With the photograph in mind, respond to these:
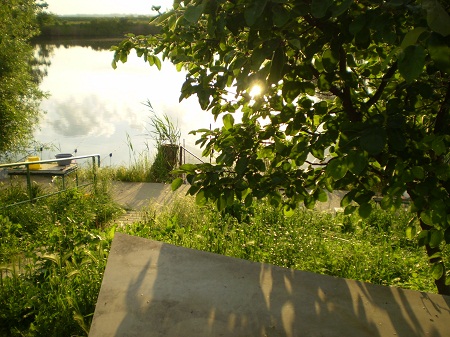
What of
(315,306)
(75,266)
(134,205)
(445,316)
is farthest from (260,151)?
(134,205)

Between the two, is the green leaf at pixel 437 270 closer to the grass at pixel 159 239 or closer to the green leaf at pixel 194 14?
the grass at pixel 159 239

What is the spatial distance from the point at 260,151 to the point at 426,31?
141 centimetres

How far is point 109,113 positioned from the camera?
22328 millimetres

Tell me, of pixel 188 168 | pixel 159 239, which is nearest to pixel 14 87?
pixel 159 239

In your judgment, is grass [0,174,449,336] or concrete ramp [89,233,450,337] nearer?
concrete ramp [89,233,450,337]

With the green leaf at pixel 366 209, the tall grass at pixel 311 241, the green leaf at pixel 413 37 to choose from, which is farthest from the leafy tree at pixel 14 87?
the green leaf at pixel 413 37

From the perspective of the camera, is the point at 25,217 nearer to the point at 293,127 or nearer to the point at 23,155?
the point at 293,127

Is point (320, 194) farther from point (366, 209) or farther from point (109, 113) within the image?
point (109, 113)

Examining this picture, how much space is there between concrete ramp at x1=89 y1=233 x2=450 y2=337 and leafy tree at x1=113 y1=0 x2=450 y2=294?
294 millimetres

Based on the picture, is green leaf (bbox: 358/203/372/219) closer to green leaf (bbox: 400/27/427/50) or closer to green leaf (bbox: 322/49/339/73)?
green leaf (bbox: 322/49/339/73)

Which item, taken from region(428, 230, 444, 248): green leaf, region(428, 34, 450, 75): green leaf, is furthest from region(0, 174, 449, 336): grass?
region(428, 34, 450, 75): green leaf

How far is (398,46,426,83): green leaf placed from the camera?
1.08 metres

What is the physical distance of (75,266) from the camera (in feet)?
12.5

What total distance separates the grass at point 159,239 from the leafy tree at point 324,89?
3.53 ft
